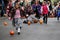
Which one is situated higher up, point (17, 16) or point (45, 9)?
point (17, 16)

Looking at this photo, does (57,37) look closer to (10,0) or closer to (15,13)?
(15,13)

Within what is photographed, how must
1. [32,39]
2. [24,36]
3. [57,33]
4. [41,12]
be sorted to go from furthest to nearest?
1. [41,12]
2. [57,33]
3. [24,36]
4. [32,39]

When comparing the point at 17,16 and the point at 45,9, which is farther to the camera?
the point at 45,9

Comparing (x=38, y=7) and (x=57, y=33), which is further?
(x=38, y=7)

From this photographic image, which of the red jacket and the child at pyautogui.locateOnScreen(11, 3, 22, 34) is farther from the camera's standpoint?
the red jacket

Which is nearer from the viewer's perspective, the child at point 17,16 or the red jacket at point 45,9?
the child at point 17,16

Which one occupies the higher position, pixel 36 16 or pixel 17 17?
pixel 17 17

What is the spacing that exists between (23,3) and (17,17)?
11036 millimetres

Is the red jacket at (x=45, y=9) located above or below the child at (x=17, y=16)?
below

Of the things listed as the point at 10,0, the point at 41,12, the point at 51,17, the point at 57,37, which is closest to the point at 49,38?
the point at 57,37

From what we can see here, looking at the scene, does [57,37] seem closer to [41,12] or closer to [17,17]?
[17,17]

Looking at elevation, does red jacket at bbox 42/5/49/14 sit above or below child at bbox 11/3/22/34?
below

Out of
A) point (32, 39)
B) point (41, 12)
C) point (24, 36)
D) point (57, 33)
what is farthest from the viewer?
point (41, 12)

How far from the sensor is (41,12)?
21391 millimetres
